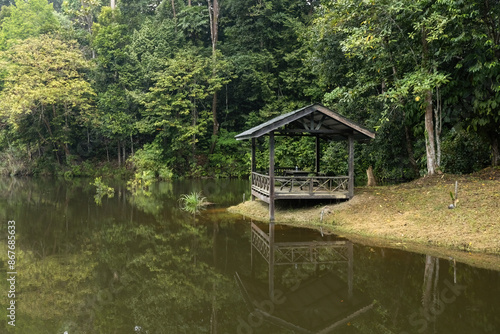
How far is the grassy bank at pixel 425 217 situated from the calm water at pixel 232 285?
1.08m

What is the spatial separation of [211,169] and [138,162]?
22.7 ft

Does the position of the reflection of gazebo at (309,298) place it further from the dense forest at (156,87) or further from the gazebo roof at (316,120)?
the dense forest at (156,87)

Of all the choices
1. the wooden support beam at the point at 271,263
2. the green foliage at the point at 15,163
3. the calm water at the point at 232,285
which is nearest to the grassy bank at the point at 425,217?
the calm water at the point at 232,285

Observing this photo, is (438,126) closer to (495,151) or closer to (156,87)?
(495,151)

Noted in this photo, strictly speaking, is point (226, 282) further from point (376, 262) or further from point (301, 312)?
point (376, 262)

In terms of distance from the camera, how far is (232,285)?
25.3 ft

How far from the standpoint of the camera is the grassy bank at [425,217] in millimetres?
9687

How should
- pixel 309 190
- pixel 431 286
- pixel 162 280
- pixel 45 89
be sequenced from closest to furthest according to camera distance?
pixel 431 286
pixel 162 280
pixel 309 190
pixel 45 89

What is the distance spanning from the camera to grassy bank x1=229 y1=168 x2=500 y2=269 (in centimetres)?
969

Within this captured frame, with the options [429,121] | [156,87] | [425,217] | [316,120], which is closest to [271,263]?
[425,217]

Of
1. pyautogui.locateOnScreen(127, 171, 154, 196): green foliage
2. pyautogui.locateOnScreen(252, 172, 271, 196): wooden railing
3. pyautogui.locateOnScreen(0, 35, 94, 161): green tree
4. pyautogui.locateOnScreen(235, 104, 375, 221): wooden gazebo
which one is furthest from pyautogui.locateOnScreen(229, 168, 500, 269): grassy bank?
pyautogui.locateOnScreen(0, 35, 94, 161): green tree

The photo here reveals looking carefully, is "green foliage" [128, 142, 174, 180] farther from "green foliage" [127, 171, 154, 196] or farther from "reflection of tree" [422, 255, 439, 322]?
"reflection of tree" [422, 255, 439, 322]

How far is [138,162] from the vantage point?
114 ft

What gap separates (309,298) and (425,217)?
6173 millimetres
